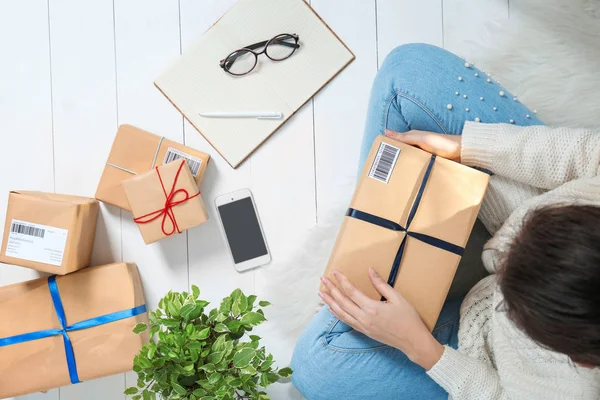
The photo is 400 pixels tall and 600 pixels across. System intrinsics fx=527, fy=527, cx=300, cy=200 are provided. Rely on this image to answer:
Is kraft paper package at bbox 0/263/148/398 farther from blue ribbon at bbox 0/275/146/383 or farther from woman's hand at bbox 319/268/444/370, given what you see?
woman's hand at bbox 319/268/444/370

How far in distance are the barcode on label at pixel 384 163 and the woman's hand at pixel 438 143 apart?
Answer: 0.05m

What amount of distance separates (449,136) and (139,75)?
0.64 metres

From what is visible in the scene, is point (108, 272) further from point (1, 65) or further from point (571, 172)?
point (571, 172)

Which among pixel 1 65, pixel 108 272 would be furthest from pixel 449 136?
pixel 1 65

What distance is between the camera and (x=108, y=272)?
3.28 ft

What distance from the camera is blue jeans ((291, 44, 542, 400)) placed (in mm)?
826

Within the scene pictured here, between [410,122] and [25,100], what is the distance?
31.5 inches

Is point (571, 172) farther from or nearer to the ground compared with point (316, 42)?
nearer to the ground

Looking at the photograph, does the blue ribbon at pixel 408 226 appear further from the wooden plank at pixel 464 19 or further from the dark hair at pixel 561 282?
the wooden plank at pixel 464 19

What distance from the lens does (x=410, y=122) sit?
0.85 meters

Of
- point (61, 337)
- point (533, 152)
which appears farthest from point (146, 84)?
point (533, 152)

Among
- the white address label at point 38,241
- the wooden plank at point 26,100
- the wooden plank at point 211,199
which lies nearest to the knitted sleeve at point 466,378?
the wooden plank at point 211,199

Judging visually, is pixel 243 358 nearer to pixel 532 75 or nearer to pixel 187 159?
pixel 187 159

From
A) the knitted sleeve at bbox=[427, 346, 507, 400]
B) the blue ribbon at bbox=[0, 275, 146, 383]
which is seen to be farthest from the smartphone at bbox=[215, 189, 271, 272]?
the knitted sleeve at bbox=[427, 346, 507, 400]
